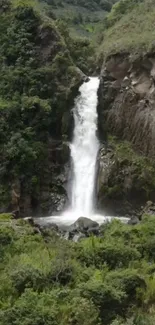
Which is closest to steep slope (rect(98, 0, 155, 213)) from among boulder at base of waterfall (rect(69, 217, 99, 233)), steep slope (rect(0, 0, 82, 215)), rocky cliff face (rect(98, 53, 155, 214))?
rocky cliff face (rect(98, 53, 155, 214))

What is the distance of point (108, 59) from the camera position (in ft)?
111

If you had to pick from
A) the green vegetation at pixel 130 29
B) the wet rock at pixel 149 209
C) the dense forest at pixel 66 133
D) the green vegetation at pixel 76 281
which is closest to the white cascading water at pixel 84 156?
the dense forest at pixel 66 133

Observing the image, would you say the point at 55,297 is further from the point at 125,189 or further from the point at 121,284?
the point at 125,189

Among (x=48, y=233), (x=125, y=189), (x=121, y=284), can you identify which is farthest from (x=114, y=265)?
(x=125, y=189)

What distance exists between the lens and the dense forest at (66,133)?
1483cm

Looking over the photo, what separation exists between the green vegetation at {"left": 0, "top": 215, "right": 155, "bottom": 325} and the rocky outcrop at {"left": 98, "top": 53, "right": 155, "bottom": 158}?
15544 millimetres

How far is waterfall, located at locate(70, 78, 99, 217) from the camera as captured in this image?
2975cm

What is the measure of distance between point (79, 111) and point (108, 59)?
13.4 ft

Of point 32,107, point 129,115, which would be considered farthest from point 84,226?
point 129,115

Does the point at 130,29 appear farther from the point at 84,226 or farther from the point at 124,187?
the point at 84,226

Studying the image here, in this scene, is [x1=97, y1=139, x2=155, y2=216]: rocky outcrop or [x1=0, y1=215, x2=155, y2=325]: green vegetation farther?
[x1=97, y1=139, x2=155, y2=216]: rocky outcrop

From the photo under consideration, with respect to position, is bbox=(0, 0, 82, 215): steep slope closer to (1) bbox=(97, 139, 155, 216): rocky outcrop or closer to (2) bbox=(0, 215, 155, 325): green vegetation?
(1) bbox=(97, 139, 155, 216): rocky outcrop

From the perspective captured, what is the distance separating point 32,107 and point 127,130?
6.11 metres

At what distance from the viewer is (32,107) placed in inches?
1211
